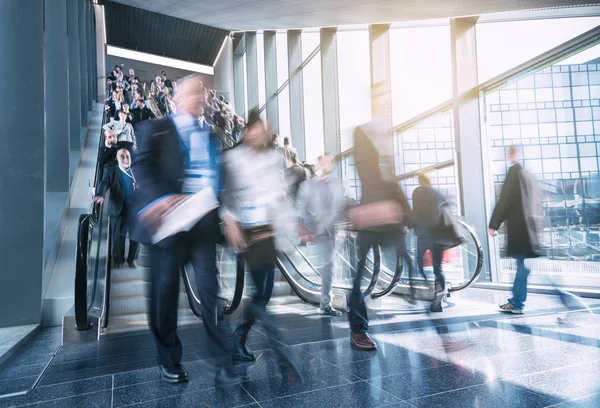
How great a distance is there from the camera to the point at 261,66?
17.2m

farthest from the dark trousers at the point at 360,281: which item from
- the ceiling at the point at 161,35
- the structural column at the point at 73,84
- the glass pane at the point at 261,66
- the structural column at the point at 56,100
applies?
the ceiling at the point at 161,35

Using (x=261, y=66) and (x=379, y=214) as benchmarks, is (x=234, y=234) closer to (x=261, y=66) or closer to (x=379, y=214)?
(x=379, y=214)

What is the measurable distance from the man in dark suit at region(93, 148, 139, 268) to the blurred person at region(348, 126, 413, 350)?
3442 millimetres

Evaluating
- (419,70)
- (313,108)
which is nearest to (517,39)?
(419,70)

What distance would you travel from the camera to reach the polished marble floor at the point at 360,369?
2.37 meters

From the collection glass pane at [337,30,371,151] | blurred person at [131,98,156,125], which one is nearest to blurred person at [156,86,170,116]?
blurred person at [131,98,156,125]

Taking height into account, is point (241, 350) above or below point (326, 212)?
below

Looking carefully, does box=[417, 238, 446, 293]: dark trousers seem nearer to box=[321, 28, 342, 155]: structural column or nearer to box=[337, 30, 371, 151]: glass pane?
box=[337, 30, 371, 151]: glass pane

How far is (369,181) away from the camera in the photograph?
321cm

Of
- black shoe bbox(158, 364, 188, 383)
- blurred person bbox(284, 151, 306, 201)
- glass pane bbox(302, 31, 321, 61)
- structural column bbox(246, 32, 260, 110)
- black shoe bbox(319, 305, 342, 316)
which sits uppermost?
structural column bbox(246, 32, 260, 110)

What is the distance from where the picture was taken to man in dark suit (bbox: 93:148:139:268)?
5.63 metres

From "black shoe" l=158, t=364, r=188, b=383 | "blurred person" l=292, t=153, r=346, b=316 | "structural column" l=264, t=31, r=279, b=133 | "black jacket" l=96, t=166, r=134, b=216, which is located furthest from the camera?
"structural column" l=264, t=31, r=279, b=133

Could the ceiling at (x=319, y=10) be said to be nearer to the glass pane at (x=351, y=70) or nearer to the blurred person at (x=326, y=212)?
the glass pane at (x=351, y=70)

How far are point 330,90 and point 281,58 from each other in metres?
4.14
